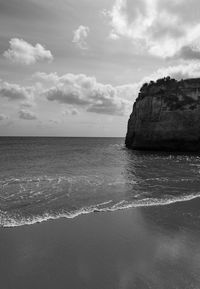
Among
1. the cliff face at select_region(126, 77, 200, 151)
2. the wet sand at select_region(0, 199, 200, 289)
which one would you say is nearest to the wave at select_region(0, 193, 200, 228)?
the wet sand at select_region(0, 199, 200, 289)

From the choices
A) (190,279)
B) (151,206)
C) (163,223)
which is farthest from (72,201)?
(190,279)

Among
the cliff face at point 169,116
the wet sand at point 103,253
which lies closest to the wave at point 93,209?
the wet sand at point 103,253

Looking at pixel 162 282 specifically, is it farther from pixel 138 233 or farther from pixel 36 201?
pixel 36 201

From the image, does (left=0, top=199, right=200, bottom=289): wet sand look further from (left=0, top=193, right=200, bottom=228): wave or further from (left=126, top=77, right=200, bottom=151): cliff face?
(left=126, top=77, right=200, bottom=151): cliff face

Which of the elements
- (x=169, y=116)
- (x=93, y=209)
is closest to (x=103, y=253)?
(x=93, y=209)

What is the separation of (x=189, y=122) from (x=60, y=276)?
2035 inches

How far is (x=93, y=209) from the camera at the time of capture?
14.3 m

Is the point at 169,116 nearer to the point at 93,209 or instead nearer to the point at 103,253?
the point at 93,209

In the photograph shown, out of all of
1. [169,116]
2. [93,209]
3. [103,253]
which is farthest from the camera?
[169,116]

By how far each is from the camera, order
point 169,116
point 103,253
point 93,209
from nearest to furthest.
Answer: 1. point 103,253
2. point 93,209
3. point 169,116

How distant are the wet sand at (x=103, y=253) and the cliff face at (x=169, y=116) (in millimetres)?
44530

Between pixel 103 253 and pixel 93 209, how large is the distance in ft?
17.9

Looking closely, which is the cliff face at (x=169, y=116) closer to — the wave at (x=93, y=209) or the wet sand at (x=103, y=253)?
the wave at (x=93, y=209)

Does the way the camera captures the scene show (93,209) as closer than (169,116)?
Yes
